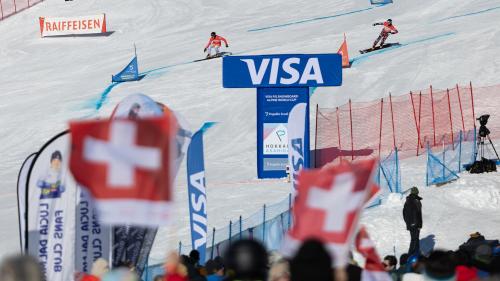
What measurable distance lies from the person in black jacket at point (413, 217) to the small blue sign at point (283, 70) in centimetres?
654

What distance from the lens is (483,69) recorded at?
30.4 metres

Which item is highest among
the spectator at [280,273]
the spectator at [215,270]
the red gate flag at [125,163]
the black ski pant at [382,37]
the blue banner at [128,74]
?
the black ski pant at [382,37]

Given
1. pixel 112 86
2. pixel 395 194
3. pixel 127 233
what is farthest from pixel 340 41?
pixel 127 233

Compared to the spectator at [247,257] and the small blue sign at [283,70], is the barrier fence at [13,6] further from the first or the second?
the spectator at [247,257]

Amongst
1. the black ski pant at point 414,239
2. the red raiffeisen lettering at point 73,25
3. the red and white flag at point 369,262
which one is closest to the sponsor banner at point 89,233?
the red and white flag at point 369,262

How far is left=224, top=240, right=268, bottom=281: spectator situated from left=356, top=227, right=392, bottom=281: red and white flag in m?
1.94

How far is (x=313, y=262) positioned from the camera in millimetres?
5320

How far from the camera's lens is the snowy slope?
19.0m

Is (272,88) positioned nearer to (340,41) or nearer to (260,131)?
(260,131)

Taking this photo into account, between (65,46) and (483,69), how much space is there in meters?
17.5

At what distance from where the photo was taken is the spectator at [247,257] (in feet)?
18.1

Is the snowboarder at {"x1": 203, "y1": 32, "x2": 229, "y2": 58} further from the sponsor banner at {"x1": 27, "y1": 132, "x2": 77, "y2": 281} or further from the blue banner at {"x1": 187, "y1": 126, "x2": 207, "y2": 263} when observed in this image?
the sponsor banner at {"x1": 27, "y1": 132, "x2": 77, "y2": 281}

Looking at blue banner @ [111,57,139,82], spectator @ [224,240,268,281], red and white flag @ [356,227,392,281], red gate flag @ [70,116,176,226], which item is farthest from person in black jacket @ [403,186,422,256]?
blue banner @ [111,57,139,82]

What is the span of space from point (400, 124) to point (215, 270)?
16418 millimetres
